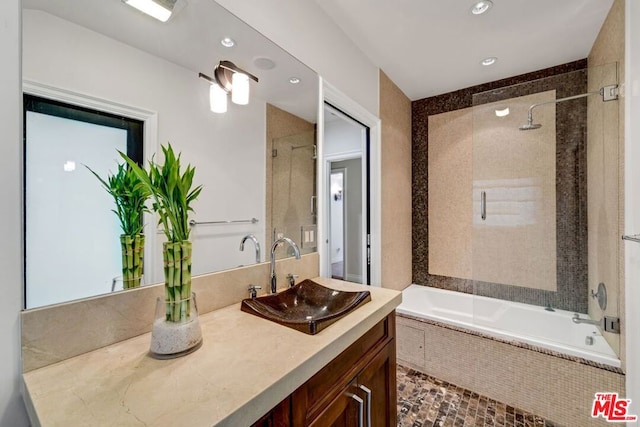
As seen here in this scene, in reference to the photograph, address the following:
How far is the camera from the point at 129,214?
3.06ft

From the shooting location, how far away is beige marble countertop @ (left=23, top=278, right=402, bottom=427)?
554 mm

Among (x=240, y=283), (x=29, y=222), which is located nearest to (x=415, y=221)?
(x=240, y=283)

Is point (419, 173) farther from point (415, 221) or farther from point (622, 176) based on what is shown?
point (622, 176)

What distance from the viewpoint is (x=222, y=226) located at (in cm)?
125

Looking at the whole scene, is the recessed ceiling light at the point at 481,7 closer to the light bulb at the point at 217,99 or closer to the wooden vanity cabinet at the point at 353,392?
the light bulb at the point at 217,99

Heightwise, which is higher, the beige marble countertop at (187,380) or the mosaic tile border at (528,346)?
the beige marble countertop at (187,380)

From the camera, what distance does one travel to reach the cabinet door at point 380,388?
1.07 meters

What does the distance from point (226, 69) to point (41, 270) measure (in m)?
1.04

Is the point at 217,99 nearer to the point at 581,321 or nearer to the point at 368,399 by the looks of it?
the point at 368,399

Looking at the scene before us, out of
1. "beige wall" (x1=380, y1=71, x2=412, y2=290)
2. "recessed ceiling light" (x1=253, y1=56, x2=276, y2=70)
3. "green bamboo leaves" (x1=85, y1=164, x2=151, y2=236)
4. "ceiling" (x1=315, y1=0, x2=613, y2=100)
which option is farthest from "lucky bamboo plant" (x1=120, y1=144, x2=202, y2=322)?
"beige wall" (x1=380, y1=71, x2=412, y2=290)

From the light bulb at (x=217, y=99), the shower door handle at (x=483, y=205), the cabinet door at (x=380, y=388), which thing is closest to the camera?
the cabinet door at (x=380, y=388)

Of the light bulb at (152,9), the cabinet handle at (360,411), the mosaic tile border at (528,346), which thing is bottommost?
the mosaic tile border at (528,346)

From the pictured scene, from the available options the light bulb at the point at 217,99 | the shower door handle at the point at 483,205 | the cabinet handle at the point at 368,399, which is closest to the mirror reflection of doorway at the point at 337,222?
the shower door handle at the point at 483,205

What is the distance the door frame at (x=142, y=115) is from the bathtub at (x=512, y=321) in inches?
81.3
